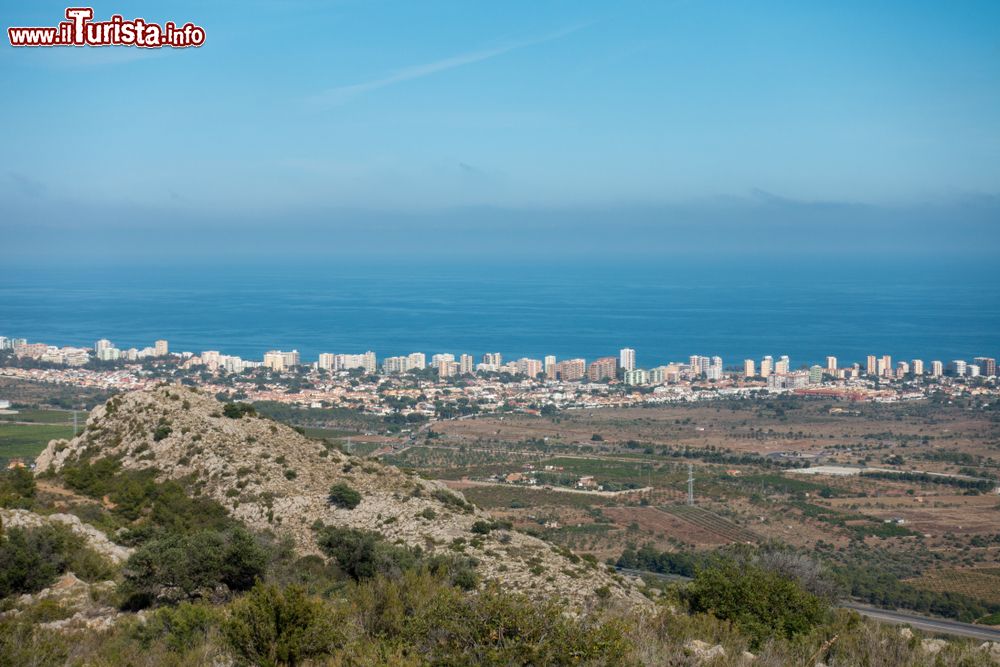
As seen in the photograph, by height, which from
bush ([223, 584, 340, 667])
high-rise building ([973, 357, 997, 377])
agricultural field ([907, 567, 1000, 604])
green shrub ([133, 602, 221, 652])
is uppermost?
high-rise building ([973, 357, 997, 377])

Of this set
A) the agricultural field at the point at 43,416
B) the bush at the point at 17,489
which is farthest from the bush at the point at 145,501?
the agricultural field at the point at 43,416

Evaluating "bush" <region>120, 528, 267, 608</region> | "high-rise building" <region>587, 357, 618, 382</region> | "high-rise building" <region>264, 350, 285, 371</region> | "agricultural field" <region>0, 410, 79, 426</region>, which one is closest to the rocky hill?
"bush" <region>120, 528, 267, 608</region>

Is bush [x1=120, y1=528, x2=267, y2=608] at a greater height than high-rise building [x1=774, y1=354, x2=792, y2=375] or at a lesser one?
lesser

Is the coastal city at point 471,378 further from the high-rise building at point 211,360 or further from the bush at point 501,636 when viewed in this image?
the bush at point 501,636

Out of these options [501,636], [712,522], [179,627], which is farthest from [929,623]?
[179,627]

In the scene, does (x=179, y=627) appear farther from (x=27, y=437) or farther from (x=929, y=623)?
(x=27, y=437)

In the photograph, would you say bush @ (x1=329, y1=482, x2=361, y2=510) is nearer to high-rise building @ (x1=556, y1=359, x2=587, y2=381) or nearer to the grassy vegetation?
the grassy vegetation

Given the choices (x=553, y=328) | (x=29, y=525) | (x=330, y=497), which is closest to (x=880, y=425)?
(x=330, y=497)

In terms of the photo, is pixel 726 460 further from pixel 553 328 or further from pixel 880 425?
pixel 553 328
